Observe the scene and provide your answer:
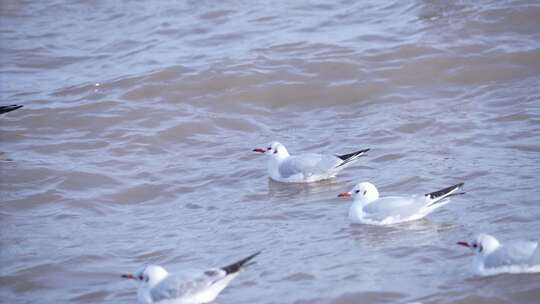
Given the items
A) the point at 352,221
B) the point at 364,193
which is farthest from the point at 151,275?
the point at 364,193

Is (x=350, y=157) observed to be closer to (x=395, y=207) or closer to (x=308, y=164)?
(x=308, y=164)

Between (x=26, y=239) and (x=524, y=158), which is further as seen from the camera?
(x=524, y=158)

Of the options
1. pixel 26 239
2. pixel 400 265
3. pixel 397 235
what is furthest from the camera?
pixel 26 239

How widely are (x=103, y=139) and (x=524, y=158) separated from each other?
16.7ft

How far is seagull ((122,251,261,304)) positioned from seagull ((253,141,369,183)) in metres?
3.14

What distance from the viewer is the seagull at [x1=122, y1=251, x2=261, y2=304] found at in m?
6.71

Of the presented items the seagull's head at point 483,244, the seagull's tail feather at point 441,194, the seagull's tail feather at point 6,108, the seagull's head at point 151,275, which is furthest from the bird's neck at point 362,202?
the seagull's tail feather at point 6,108

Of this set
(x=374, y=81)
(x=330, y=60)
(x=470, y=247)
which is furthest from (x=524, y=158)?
(x=330, y=60)

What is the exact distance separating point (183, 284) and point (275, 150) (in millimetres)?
3863

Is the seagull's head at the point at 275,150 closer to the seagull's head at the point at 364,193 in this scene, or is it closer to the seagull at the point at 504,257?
the seagull's head at the point at 364,193

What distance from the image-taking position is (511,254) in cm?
685

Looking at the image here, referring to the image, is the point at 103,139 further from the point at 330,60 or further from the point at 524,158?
the point at 524,158

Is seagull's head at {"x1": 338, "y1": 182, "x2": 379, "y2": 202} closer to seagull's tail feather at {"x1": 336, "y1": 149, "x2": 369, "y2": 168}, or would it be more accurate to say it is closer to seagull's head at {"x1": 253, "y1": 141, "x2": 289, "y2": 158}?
seagull's tail feather at {"x1": 336, "y1": 149, "x2": 369, "y2": 168}

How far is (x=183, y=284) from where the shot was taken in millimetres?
6855
